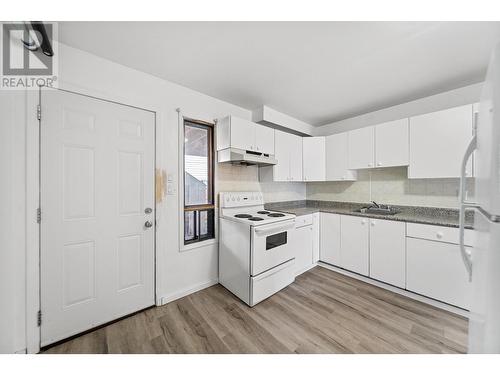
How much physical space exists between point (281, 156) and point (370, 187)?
1.46 m

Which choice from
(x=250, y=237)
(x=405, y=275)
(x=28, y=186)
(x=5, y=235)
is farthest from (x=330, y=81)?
(x=5, y=235)

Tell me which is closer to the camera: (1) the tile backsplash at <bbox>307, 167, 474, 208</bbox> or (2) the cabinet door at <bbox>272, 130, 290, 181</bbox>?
(1) the tile backsplash at <bbox>307, 167, 474, 208</bbox>

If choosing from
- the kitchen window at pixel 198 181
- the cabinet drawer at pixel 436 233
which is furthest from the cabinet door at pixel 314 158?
the kitchen window at pixel 198 181

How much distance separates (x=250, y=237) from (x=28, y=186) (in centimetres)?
179

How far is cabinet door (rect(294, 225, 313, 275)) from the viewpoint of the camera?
103 inches

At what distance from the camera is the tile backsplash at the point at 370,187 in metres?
2.35

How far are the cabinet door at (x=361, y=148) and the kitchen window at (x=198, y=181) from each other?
2060 millimetres

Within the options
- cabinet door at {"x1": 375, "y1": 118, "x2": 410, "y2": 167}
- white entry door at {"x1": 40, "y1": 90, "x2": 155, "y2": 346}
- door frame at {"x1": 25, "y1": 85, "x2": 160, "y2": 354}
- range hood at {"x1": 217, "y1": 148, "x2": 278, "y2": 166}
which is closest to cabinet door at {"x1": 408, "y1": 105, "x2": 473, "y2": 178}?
cabinet door at {"x1": 375, "y1": 118, "x2": 410, "y2": 167}

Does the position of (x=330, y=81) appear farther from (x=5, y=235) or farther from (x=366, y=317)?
(x=5, y=235)

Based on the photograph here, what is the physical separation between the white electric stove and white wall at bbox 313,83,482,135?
78.2 inches

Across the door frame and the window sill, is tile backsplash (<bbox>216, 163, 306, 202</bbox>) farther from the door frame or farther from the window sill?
the door frame

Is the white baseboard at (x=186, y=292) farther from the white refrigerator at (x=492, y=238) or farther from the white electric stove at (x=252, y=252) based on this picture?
the white refrigerator at (x=492, y=238)

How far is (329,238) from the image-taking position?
9.41 feet

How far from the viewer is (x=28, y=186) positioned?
4.51 ft
